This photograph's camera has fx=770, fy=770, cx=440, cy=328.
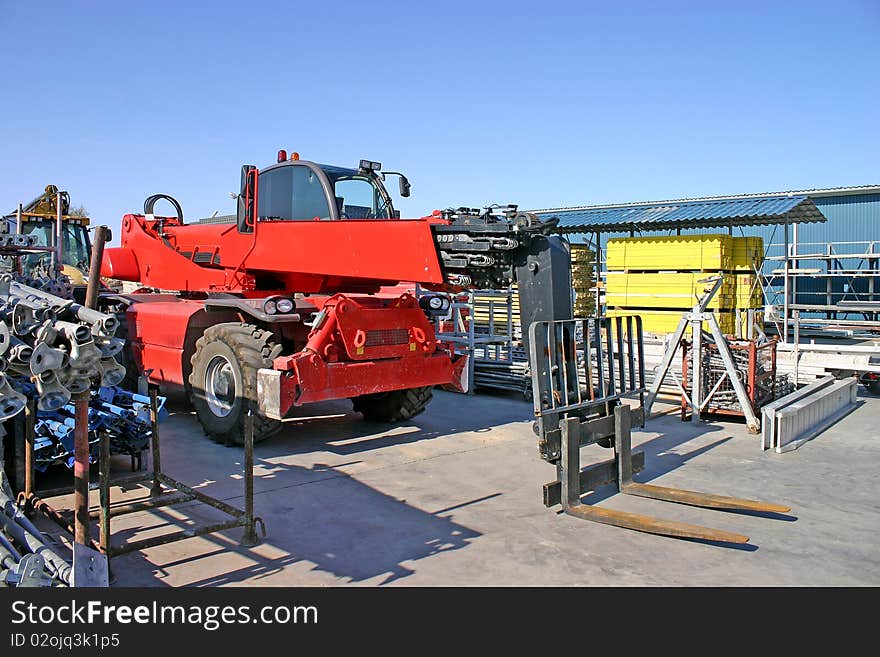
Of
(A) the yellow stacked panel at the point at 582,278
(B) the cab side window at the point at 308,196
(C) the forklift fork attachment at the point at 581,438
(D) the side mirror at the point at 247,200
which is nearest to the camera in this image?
(C) the forklift fork attachment at the point at 581,438

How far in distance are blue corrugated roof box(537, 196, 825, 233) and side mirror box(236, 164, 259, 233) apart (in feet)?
19.6

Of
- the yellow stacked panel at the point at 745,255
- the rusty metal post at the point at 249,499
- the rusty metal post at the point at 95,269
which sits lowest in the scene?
the rusty metal post at the point at 249,499

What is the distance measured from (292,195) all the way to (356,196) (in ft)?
2.38

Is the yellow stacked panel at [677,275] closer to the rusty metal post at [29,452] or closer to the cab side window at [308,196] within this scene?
the cab side window at [308,196]

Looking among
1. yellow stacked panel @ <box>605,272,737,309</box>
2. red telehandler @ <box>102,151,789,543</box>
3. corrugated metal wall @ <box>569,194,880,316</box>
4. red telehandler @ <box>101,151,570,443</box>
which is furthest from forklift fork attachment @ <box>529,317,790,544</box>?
corrugated metal wall @ <box>569,194,880,316</box>

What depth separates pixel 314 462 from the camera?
7.65m

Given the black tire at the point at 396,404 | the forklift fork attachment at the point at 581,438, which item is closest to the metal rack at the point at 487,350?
the black tire at the point at 396,404

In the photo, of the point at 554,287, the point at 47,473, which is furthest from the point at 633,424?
the point at 47,473

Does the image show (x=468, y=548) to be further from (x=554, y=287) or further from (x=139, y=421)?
(x=139, y=421)

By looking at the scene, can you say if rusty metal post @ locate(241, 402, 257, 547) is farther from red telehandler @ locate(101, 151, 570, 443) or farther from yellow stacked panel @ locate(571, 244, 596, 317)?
yellow stacked panel @ locate(571, 244, 596, 317)

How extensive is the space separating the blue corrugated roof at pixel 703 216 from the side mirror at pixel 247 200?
5971mm

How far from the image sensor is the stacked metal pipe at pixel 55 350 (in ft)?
12.0

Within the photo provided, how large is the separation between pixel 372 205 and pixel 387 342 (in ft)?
5.36

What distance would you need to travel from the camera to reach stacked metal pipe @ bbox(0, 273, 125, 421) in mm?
3656
